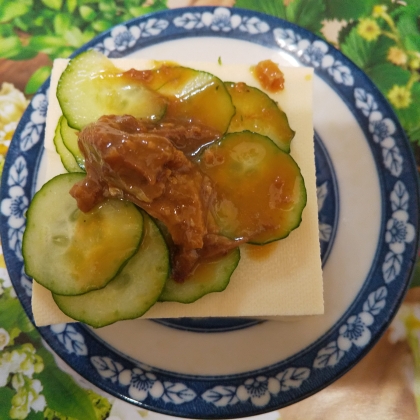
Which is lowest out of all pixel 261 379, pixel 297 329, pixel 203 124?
pixel 261 379

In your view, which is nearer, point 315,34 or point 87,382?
point 87,382

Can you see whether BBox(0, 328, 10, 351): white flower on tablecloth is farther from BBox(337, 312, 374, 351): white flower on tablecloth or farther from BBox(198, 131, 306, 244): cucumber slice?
BBox(337, 312, 374, 351): white flower on tablecloth

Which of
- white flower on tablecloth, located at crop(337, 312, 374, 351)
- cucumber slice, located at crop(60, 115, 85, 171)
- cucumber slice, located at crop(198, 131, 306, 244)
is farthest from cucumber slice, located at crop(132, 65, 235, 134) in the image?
white flower on tablecloth, located at crop(337, 312, 374, 351)

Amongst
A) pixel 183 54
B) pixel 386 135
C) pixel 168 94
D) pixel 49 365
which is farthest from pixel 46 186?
pixel 386 135

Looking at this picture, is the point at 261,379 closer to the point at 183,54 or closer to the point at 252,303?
the point at 252,303

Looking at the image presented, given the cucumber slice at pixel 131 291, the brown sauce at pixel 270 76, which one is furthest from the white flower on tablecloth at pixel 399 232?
the cucumber slice at pixel 131 291

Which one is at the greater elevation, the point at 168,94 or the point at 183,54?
the point at 183,54
